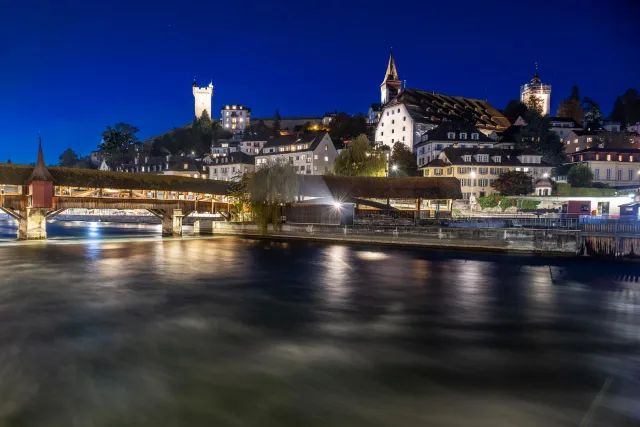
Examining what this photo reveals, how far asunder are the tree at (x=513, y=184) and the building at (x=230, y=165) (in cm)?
4408

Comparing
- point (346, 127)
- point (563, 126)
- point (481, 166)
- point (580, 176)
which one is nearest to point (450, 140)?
point (481, 166)

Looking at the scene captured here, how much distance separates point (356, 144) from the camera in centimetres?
6150

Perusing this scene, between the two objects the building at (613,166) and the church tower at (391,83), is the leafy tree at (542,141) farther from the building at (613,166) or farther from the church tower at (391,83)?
the church tower at (391,83)

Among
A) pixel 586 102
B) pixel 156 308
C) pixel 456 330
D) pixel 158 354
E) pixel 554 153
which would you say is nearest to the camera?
pixel 158 354

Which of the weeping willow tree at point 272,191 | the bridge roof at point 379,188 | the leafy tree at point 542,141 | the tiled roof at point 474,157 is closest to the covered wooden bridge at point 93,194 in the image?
the weeping willow tree at point 272,191

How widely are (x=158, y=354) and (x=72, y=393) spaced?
246 cm

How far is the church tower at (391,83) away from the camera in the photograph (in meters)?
124

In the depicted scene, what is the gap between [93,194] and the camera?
41.3 metres

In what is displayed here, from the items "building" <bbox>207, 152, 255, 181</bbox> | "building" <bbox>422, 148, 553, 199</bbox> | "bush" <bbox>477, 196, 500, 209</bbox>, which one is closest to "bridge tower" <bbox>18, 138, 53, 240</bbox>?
"bush" <bbox>477, 196, 500, 209</bbox>

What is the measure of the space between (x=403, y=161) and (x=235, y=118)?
77.1 metres

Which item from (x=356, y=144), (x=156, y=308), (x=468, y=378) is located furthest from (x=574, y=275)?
(x=356, y=144)

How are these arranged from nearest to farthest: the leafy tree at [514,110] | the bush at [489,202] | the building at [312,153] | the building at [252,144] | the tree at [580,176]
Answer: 1. the bush at [489,202]
2. the tree at [580,176]
3. the building at [312,153]
4. the building at [252,144]
5. the leafy tree at [514,110]

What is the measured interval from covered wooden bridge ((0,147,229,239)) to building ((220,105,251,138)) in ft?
292

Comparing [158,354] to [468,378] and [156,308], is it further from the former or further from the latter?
[468,378]
